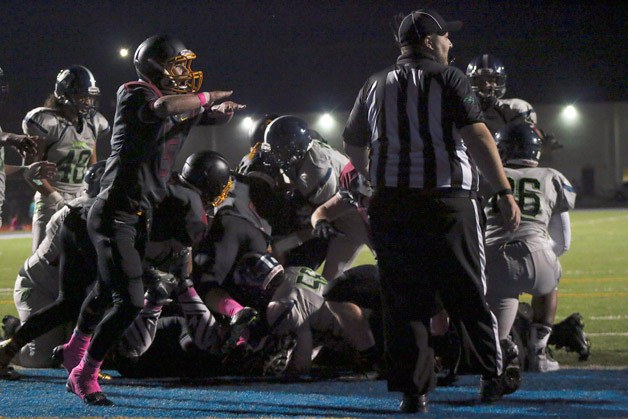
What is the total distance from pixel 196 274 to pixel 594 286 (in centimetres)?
589

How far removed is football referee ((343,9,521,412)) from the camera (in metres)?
4.02

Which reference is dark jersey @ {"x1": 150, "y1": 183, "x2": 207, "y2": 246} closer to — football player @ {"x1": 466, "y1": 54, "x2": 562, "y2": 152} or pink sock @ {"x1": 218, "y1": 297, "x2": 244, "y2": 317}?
pink sock @ {"x1": 218, "y1": 297, "x2": 244, "y2": 317}

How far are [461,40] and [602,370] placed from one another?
34.7 m

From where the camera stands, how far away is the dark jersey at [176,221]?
4.85 meters

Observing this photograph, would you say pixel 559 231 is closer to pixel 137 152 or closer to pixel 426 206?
pixel 426 206

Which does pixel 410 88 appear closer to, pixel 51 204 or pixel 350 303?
pixel 350 303

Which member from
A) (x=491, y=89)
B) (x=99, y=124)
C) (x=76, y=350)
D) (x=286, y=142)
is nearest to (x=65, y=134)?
(x=99, y=124)

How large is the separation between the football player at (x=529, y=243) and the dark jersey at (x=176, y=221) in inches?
63.0

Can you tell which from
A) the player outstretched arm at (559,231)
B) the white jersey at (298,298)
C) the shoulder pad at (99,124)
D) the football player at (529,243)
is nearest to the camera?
the white jersey at (298,298)

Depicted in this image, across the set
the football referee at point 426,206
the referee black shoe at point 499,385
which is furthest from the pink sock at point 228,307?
the referee black shoe at point 499,385

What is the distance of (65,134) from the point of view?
7.42 metres

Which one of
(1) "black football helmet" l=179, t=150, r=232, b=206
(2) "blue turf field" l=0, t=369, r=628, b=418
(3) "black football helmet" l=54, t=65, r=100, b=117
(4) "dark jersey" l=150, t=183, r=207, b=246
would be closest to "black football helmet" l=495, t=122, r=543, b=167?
(2) "blue turf field" l=0, t=369, r=628, b=418

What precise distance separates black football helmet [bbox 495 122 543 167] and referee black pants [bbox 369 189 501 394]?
52.9 inches

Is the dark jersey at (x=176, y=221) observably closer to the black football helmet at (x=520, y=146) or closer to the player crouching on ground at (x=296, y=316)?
the player crouching on ground at (x=296, y=316)
